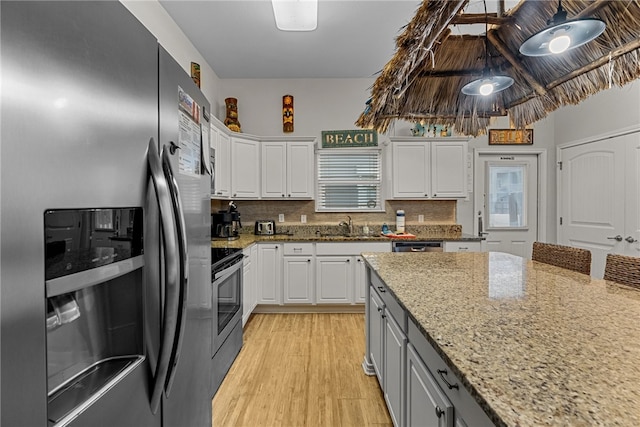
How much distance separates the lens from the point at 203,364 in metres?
1.27

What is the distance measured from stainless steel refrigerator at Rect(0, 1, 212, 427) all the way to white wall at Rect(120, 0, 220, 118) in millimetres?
2137

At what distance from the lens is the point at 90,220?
2.09 ft

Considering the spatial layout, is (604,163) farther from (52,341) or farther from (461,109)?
(52,341)

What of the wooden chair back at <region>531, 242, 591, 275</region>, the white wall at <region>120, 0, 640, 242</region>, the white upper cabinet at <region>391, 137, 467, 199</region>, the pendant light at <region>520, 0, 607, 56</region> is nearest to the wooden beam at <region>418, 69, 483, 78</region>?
the pendant light at <region>520, 0, 607, 56</region>

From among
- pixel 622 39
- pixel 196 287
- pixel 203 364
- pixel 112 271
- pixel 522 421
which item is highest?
pixel 622 39

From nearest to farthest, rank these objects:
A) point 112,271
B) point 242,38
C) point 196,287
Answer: point 112,271
point 196,287
point 242,38

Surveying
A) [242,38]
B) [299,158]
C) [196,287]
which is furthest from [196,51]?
[196,287]

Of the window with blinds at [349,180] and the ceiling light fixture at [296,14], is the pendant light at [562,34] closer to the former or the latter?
the ceiling light fixture at [296,14]

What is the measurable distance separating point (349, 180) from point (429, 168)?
1080 mm

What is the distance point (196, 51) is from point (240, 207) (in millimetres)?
2004

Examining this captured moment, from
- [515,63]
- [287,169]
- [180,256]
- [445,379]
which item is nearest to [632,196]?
[515,63]

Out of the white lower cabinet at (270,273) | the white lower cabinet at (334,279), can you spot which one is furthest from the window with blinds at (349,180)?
the white lower cabinet at (270,273)

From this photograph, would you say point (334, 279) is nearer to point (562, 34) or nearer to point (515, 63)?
point (515, 63)

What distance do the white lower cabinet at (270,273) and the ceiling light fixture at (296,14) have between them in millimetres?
2366
